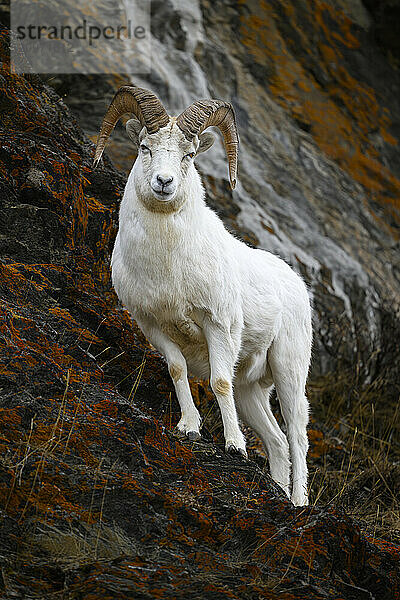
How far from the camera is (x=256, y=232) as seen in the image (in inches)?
460

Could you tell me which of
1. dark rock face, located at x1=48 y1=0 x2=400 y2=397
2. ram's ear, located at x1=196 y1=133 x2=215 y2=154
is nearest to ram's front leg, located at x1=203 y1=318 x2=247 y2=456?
ram's ear, located at x1=196 y1=133 x2=215 y2=154

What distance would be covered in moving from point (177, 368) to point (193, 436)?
564 millimetres

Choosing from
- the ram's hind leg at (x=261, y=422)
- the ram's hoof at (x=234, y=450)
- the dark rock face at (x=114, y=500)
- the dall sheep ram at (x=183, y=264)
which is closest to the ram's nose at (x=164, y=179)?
the dall sheep ram at (x=183, y=264)

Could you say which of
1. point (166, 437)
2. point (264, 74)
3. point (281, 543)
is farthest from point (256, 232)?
point (281, 543)

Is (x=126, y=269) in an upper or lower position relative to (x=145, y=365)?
upper

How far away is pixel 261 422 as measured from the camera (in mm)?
7316

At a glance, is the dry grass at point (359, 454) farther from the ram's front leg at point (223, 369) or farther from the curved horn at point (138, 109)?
the curved horn at point (138, 109)

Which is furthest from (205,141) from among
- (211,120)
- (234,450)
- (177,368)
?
(234,450)

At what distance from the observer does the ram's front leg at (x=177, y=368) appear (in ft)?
19.6

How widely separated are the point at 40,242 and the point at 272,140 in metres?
6.85

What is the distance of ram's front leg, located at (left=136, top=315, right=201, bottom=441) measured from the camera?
19.6 ft

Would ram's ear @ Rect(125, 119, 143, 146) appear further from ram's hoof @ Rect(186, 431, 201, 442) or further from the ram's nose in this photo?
ram's hoof @ Rect(186, 431, 201, 442)

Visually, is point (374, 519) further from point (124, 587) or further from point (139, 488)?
point (124, 587)

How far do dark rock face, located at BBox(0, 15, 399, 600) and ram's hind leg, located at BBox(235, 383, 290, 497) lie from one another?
31.4 inches
